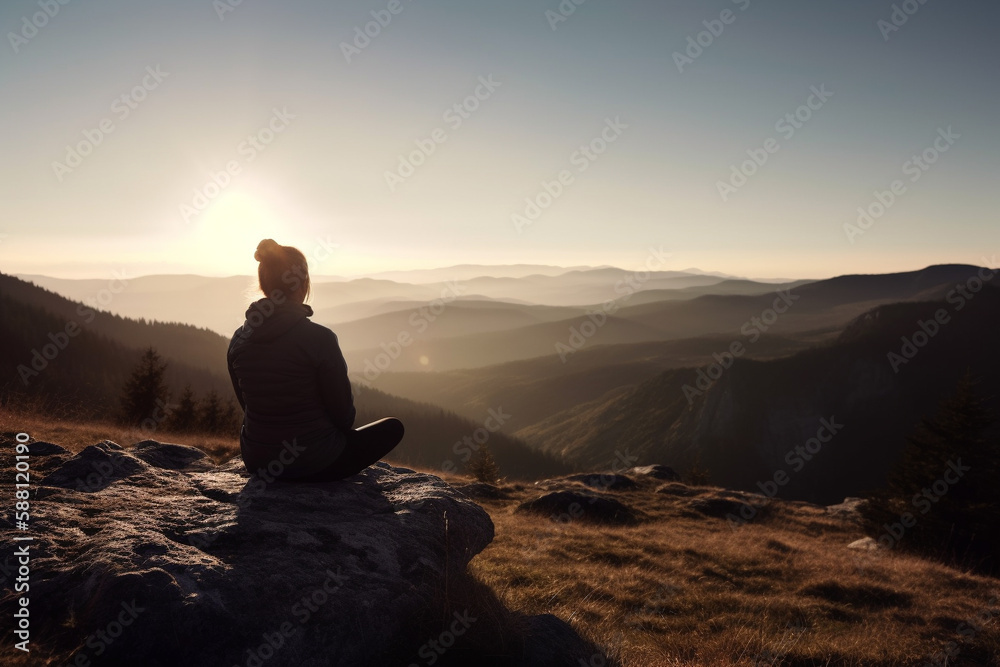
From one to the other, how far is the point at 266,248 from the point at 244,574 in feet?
11.5

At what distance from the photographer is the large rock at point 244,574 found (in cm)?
337

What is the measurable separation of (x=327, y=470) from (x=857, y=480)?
346ft

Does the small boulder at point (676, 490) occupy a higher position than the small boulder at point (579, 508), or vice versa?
the small boulder at point (579, 508)

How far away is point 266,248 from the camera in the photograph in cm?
564

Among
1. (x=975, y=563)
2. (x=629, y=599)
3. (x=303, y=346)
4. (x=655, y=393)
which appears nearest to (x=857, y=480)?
(x=655, y=393)

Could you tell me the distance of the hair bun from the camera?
222 inches

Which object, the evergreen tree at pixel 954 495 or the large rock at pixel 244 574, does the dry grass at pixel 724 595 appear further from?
the evergreen tree at pixel 954 495

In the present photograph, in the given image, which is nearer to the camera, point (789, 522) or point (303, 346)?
point (303, 346)

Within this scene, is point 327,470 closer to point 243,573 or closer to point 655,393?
point 243,573

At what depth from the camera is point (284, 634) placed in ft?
11.8

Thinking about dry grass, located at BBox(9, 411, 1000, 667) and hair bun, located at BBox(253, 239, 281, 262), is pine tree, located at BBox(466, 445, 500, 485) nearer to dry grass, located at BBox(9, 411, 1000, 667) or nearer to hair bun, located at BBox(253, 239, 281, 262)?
dry grass, located at BBox(9, 411, 1000, 667)

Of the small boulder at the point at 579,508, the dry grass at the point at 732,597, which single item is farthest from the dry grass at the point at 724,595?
the small boulder at the point at 579,508

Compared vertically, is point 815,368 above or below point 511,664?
below

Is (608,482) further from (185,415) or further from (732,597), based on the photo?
(185,415)
